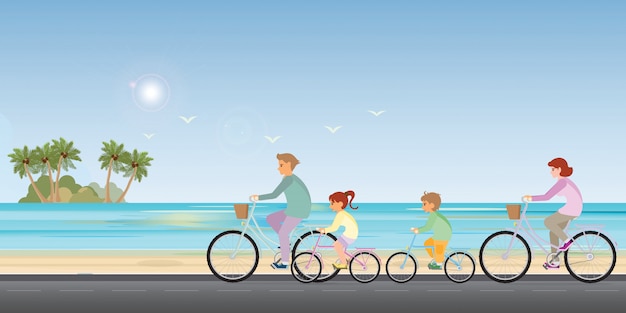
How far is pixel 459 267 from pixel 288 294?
305 centimetres

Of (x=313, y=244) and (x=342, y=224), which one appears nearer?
(x=342, y=224)

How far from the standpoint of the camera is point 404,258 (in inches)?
556

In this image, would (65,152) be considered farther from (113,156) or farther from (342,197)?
(342,197)

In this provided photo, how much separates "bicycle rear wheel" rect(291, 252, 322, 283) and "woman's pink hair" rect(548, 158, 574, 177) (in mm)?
3941

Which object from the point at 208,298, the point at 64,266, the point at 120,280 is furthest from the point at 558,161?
the point at 64,266

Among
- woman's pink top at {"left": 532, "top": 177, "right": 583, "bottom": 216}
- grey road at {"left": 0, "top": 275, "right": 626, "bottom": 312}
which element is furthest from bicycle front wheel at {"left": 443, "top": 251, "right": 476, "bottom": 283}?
woman's pink top at {"left": 532, "top": 177, "right": 583, "bottom": 216}

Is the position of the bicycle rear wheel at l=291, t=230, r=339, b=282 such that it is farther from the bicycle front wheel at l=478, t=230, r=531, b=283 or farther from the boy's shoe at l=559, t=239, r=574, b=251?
the boy's shoe at l=559, t=239, r=574, b=251

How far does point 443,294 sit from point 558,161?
117 inches

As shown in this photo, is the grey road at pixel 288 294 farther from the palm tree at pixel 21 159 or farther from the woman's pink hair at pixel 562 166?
the palm tree at pixel 21 159

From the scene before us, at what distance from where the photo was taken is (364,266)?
46.4 ft

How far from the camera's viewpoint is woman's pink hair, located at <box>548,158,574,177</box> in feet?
45.7

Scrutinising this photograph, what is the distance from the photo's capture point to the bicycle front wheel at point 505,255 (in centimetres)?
1418

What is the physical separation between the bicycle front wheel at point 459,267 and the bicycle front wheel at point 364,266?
1108mm

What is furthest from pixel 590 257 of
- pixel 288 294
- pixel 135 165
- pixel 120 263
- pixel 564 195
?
pixel 135 165
